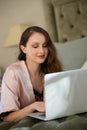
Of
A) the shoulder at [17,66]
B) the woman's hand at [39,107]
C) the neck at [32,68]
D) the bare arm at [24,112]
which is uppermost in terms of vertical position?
the shoulder at [17,66]

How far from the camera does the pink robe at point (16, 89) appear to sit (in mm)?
1428

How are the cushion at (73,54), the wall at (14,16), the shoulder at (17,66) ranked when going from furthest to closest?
the wall at (14,16)
the cushion at (73,54)
the shoulder at (17,66)

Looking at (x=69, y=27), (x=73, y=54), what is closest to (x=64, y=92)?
(x=73, y=54)

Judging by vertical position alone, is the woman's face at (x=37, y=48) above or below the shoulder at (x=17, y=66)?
above

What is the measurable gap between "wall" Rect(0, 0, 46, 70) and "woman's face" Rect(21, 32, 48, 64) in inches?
57.3

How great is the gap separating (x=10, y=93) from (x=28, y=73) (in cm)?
20

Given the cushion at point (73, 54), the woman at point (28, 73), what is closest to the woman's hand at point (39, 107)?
the woman at point (28, 73)

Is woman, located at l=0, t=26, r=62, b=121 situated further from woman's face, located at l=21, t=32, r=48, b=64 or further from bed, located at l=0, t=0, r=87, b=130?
bed, located at l=0, t=0, r=87, b=130

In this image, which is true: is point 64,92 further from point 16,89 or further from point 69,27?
point 69,27

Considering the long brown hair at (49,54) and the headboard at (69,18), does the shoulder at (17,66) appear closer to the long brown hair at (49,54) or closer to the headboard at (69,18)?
the long brown hair at (49,54)

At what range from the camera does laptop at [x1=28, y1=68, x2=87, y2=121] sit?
1.02 metres

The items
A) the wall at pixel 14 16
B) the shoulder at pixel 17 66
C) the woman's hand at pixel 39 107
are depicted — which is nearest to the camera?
the woman's hand at pixel 39 107

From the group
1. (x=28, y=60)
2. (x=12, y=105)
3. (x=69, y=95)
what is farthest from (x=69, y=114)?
(x=28, y=60)

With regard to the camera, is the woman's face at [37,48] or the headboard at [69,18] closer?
the woman's face at [37,48]
